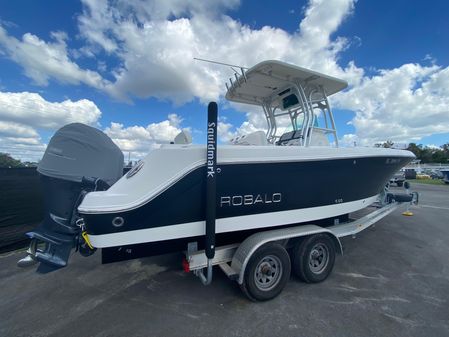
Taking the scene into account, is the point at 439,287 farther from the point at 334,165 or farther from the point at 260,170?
the point at 260,170

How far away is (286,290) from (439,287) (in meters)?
2.08

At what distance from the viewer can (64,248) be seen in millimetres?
2732

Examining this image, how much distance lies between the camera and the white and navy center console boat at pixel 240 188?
2248mm

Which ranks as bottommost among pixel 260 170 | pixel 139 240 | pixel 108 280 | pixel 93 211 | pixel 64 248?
pixel 108 280

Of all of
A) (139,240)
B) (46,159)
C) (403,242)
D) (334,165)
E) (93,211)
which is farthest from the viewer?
(403,242)

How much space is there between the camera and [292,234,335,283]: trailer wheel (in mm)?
3045

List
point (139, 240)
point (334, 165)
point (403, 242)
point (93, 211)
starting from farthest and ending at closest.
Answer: point (403, 242)
point (334, 165)
point (139, 240)
point (93, 211)

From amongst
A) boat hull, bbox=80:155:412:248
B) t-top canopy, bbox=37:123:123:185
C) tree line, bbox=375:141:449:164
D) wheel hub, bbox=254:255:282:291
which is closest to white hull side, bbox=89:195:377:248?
boat hull, bbox=80:155:412:248

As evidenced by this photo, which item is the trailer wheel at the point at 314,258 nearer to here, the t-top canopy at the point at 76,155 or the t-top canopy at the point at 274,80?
the t-top canopy at the point at 274,80

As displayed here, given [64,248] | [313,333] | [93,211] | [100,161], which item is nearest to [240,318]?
[313,333]

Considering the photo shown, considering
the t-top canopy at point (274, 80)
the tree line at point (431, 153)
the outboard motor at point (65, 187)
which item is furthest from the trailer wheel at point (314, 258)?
the tree line at point (431, 153)

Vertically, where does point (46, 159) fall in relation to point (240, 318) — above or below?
above

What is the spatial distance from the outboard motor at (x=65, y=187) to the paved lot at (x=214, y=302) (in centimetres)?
60

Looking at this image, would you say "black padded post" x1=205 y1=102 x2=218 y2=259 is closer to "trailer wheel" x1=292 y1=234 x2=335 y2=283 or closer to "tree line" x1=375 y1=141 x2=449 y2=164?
"trailer wheel" x1=292 y1=234 x2=335 y2=283
